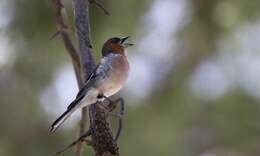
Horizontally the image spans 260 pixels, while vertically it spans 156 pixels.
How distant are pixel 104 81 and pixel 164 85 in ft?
7.67

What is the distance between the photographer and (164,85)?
14.7 feet

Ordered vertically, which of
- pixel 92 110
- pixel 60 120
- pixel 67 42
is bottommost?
pixel 92 110

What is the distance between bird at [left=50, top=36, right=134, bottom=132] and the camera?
1965mm

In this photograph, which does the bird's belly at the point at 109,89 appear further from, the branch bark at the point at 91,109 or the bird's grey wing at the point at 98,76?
the branch bark at the point at 91,109

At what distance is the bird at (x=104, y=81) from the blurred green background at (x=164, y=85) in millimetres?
1421

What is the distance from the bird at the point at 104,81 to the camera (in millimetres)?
1965

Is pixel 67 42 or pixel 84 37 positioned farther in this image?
pixel 67 42

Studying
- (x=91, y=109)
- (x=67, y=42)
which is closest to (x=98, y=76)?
(x=67, y=42)

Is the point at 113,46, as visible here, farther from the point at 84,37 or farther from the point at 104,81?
the point at 84,37

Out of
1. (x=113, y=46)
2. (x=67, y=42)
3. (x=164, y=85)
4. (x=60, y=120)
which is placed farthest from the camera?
(x=164, y=85)

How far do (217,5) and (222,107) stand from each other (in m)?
0.68

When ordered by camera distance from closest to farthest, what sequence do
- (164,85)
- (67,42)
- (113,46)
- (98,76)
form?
(98,76) → (67,42) → (113,46) → (164,85)

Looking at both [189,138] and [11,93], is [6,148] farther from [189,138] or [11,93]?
[189,138]

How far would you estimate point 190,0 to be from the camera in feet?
14.4
